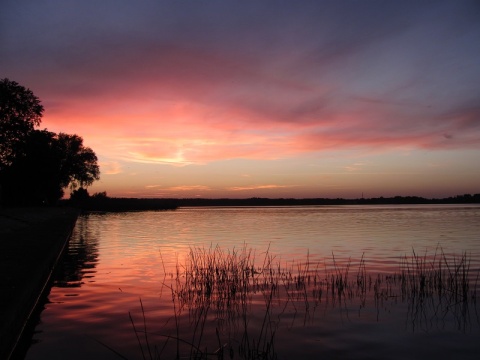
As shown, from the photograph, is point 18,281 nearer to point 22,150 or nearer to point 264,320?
point 264,320

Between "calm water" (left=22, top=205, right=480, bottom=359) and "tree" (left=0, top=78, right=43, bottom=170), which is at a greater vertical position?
"tree" (left=0, top=78, right=43, bottom=170)

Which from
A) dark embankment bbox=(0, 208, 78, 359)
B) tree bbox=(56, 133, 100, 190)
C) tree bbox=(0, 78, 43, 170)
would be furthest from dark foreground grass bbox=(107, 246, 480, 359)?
tree bbox=(56, 133, 100, 190)

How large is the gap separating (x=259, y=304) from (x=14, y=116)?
55.9m

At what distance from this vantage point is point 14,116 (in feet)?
194

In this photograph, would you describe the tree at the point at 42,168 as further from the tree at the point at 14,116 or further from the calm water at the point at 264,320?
the calm water at the point at 264,320

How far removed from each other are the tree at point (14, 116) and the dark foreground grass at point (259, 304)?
4889cm

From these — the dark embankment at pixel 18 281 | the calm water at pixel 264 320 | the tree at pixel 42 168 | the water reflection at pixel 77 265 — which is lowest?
the water reflection at pixel 77 265

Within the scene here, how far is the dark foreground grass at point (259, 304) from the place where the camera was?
966 cm

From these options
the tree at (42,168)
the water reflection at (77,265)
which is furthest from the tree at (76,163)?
the water reflection at (77,265)

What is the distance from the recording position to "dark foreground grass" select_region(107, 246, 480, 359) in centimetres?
966

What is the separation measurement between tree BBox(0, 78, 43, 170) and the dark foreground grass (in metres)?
48.9

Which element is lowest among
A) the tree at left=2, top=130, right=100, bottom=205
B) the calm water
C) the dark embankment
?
the calm water

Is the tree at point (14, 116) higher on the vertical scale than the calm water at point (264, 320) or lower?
higher

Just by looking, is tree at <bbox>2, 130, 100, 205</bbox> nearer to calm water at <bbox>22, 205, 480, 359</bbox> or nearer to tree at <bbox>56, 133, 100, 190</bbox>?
tree at <bbox>56, 133, 100, 190</bbox>
